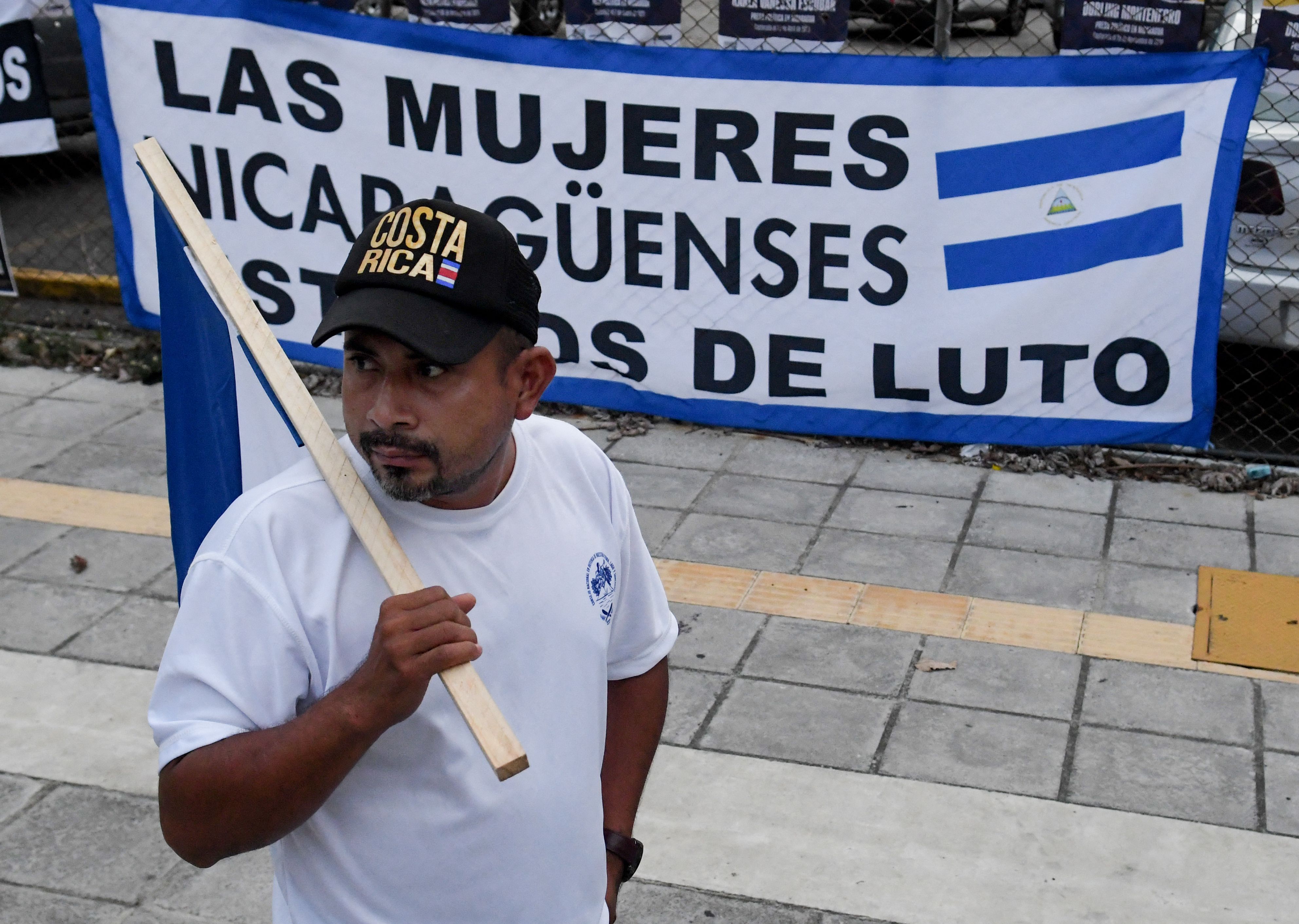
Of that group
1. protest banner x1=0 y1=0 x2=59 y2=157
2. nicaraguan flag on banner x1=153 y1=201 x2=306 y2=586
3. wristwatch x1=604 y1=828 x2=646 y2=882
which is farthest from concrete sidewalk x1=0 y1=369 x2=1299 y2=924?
protest banner x1=0 y1=0 x2=59 y2=157

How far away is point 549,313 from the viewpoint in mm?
7000

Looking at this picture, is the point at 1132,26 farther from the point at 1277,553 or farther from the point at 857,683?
the point at 857,683

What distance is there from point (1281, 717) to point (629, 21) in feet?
13.2

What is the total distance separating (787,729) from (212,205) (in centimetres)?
447

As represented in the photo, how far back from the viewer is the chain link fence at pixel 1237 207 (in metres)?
6.14

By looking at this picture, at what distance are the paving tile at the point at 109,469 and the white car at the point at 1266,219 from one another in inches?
188

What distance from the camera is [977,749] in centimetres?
441

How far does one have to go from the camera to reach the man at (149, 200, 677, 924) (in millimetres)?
1735

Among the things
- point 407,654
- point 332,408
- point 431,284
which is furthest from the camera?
point 332,408

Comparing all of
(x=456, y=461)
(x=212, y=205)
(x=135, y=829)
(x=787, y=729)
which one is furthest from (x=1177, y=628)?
(x=212, y=205)

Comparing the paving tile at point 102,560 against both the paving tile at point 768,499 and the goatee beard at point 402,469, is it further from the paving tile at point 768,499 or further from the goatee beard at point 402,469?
the goatee beard at point 402,469

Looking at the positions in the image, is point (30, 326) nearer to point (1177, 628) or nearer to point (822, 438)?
point (822, 438)

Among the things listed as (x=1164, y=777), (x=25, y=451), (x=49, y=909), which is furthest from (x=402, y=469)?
(x=25, y=451)

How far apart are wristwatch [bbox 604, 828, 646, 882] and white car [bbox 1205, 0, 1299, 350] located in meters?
4.71
